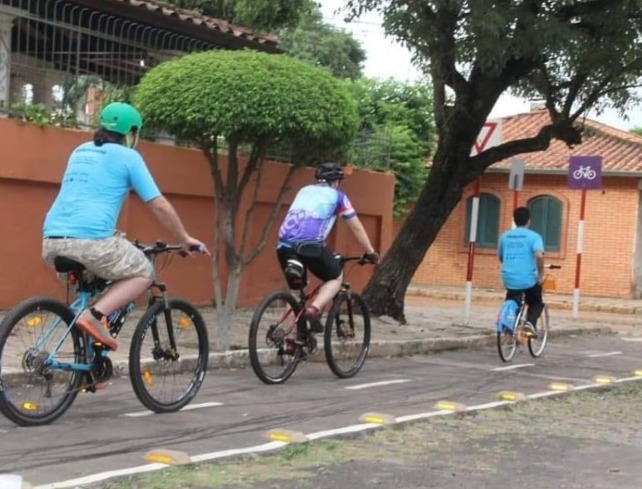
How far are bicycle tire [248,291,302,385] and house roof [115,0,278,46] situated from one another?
5982mm

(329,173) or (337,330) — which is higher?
(329,173)

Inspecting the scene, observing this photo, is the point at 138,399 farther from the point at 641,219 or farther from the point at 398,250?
the point at 641,219

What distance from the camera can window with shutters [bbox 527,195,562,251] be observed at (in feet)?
86.7

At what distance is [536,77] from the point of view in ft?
45.4

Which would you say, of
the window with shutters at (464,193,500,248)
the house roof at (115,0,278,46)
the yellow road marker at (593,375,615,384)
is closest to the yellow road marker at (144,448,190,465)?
the yellow road marker at (593,375,615,384)

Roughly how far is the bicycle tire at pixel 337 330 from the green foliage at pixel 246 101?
1.59m

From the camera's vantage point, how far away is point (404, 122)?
26.7 m

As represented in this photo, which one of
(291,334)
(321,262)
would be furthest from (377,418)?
(321,262)

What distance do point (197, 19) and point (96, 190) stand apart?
26.6 feet

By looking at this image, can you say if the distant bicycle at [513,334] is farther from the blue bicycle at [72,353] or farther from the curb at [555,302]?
the curb at [555,302]

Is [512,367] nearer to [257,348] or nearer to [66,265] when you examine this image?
[257,348]

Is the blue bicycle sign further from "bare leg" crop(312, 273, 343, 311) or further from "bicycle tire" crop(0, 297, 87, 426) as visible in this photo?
"bicycle tire" crop(0, 297, 87, 426)

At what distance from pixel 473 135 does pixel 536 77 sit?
1233 mm

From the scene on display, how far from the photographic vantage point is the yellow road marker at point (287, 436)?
6.21m
